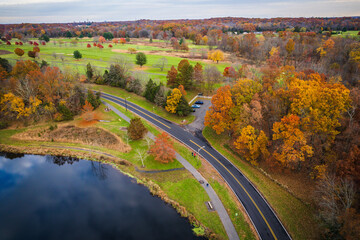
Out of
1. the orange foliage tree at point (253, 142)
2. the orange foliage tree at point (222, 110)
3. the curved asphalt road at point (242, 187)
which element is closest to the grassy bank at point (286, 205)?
the curved asphalt road at point (242, 187)

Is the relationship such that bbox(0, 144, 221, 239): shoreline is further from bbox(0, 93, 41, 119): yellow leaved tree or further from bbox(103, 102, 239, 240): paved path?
bbox(0, 93, 41, 119): yellow leaved tree

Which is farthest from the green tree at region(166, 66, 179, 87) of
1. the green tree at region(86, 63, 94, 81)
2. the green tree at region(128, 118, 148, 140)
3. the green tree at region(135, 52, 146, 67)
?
the green tree at region(86, 63, 94, 81)

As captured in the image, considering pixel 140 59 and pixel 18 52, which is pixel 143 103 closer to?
pixel 140 59

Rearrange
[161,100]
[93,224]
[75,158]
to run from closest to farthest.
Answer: [93,224], [75,158], [161,100]

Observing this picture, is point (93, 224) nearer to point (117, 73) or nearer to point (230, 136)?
point (230, 136)

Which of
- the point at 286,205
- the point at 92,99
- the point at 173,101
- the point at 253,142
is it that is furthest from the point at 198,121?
the point at 92,99

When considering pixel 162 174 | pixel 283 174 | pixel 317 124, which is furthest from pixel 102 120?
pixel 317 124

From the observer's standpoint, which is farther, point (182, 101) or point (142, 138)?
point (182, 101)

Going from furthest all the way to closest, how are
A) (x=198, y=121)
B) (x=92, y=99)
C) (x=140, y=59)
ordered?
(x=140, y=59), (x=92, y=99), (x=198, y=121)
